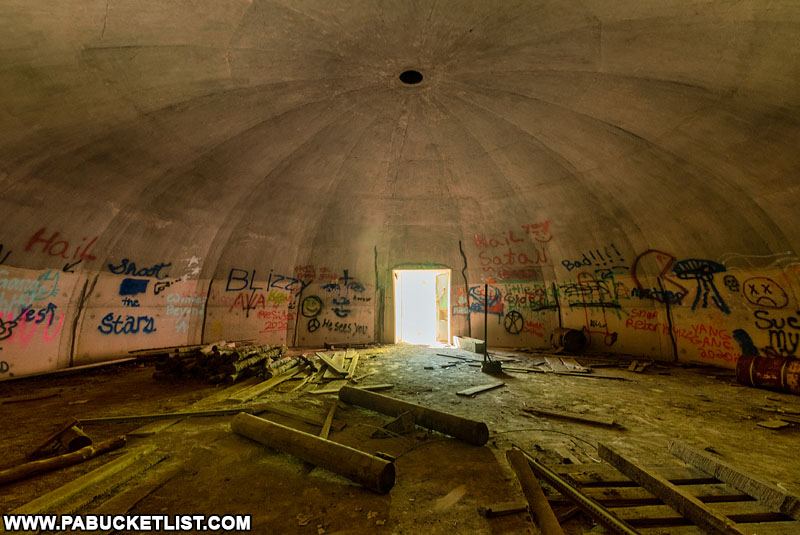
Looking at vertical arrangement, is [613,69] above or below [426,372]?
above

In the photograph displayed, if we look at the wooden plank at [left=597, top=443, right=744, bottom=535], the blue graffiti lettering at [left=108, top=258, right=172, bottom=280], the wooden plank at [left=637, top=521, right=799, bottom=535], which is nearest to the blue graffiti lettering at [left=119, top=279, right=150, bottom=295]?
the blue graffiti lettering at [left=108, top=258, right=172, bottom=280]

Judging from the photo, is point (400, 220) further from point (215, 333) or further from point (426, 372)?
point (215, 333)

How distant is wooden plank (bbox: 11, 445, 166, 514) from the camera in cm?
264

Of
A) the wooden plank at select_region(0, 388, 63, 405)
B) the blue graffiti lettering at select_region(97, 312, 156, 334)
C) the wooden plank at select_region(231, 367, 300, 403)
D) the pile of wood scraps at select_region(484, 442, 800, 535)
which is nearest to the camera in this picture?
the pile of wood scraps at select_region(484, 442, 800, 535)

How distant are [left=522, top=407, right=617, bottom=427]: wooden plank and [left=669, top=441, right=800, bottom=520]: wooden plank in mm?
1036

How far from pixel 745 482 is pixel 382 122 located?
8650 millimetres

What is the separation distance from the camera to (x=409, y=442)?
4094 millimetres

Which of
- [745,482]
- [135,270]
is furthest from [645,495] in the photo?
[135,270]

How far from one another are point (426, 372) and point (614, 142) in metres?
6.85

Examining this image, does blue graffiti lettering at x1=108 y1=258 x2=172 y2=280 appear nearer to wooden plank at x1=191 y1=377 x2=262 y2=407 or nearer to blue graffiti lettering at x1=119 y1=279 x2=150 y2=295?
blue graffiti lettering at x1=119 y1=279 x2=150 y2=295

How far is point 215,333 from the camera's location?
33.9 ft

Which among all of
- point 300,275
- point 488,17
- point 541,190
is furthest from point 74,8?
point 541,190

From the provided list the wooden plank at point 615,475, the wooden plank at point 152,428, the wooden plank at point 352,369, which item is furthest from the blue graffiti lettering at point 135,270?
the wooden plank at point 615,475

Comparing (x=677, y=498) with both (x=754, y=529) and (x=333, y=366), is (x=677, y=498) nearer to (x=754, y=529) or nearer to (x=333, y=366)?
(x=754, y=529)
